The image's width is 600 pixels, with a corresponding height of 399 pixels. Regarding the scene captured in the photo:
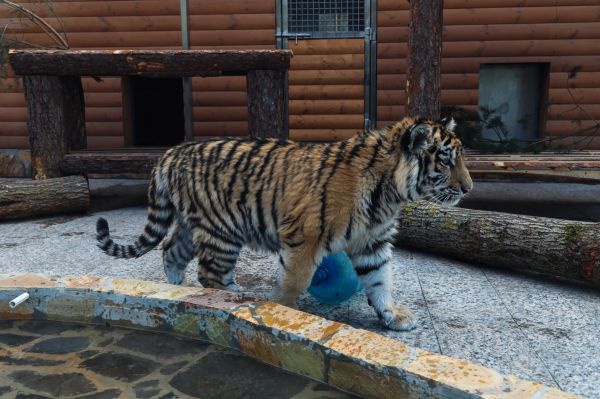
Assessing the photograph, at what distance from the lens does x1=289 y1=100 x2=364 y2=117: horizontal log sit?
9070 mm

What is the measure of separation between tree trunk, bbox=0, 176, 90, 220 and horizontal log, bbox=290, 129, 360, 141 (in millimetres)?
3561

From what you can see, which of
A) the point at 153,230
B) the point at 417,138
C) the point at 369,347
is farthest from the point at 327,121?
the point at 369,347

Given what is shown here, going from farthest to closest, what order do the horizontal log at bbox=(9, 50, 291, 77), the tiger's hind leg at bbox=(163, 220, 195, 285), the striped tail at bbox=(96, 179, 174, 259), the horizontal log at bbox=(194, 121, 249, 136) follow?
1. the horizontal log at bbox=(194, 121, 249, 136)
2. the horizontal log at bbox=(9, 50, 291, 77)
3. the tiger's hind leg at bbox=(163, 220, 195, 285)
4. the striped tail at bbox=(96, 179, 174, 259)

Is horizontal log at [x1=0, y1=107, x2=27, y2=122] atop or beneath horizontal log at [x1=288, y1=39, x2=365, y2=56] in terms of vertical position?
beneath

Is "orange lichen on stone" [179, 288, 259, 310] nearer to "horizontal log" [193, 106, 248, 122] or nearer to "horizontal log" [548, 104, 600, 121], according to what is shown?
"horizontal log" [193, 106, 248, 122]

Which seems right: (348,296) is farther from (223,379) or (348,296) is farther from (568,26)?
(568,26)

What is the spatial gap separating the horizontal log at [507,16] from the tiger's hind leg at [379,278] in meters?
6.07

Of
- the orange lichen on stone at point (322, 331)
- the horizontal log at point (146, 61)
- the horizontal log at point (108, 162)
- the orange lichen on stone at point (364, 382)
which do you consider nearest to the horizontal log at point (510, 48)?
the horizontal log at point (146, 61)

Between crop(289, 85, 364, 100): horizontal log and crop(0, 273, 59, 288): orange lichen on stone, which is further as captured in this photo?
crop(289, 85, 364, 100): horizontal log

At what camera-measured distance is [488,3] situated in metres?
8.72

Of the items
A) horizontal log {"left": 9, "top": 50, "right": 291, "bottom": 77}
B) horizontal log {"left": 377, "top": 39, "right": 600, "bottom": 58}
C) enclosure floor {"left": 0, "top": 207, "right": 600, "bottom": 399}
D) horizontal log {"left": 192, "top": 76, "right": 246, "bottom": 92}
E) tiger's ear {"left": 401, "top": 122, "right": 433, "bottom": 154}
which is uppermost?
horizontal log {"left": 377, "top": 39, "right": 600, "bottom": 58}

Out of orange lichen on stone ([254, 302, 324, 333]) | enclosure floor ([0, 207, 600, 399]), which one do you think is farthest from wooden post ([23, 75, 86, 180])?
orange lichen on stone ([254, 302, 324, 333])

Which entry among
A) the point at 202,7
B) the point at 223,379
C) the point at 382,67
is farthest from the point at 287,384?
the point at 202,7

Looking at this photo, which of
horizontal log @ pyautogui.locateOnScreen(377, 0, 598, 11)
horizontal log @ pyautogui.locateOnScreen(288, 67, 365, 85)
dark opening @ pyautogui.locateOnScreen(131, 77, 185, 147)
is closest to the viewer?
horizontal log @ pyautogui.locateOnScreen(377, 0, 598, 11)
